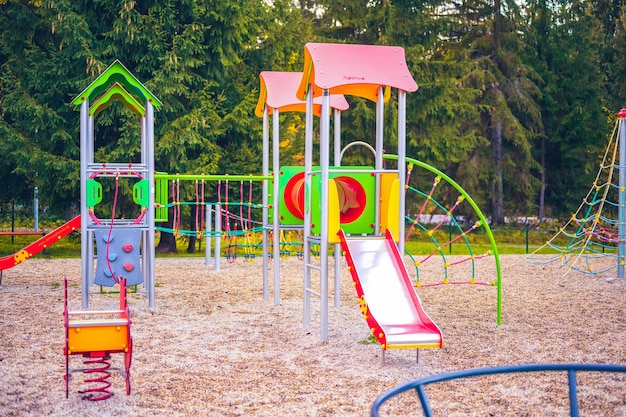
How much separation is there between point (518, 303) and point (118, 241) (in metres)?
5.30

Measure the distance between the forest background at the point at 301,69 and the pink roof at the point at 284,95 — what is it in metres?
6.28

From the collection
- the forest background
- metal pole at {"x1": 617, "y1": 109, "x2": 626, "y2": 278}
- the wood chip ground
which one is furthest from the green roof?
metal pole at {"x1": 617, "y1": 109, "x2": 626, "y2": 278}

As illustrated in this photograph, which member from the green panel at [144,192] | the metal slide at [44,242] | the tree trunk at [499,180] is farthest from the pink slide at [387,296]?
the tree trunk at [499,180]

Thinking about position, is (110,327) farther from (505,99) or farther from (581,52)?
(581,52)

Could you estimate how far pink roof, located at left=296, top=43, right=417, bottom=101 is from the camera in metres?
7.86

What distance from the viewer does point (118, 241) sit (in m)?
9.77

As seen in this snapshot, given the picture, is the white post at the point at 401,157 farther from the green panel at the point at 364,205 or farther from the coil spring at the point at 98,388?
the coil spring at the point at 98,388

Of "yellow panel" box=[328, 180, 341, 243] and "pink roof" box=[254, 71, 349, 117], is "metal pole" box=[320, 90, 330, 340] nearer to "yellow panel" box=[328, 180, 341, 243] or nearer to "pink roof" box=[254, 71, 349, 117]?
"yellow panel" box=[328, 180, 341, 243]

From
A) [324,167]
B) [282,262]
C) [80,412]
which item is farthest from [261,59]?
[80,412]

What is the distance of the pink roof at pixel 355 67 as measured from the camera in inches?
309

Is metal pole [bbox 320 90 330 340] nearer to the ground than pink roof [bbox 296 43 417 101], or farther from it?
nearer to the ground

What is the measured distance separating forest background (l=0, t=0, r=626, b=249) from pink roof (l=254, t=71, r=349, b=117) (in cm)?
628

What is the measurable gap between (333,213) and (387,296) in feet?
3.36

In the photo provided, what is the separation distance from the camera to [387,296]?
734 centimetres
